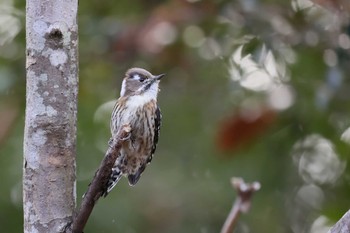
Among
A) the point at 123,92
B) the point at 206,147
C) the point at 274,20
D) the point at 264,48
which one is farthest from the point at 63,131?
the point at 206,147

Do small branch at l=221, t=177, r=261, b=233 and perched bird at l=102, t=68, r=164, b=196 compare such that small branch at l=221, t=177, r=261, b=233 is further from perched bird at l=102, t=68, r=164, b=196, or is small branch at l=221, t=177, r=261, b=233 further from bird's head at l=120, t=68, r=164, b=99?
bird's head at l=120, t=68, r=164, b=99

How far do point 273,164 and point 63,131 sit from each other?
11.0 feet

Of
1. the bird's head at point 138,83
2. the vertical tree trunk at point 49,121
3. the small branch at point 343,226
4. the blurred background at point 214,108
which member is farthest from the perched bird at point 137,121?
the small branch at point 343,226

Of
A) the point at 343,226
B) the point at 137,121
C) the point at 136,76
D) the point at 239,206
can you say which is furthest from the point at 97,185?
the point at 136,76

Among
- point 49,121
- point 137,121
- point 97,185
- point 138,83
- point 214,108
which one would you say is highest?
point 49,121

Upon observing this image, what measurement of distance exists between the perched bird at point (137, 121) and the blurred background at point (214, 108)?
0.85 meters

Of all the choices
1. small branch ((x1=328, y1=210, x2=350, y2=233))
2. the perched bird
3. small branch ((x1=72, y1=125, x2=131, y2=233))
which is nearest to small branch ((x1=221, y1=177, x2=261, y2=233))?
small branch ((x1=328, y1=210, x2=350, y2=233))

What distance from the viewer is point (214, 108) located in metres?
6.64

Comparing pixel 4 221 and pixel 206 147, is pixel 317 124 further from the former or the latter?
pixel 4 221

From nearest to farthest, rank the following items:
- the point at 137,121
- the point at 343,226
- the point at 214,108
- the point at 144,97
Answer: the point at 343,226 < the point at 137,121 < the point at 144,97 < the point at 214,108

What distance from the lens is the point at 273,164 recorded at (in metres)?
6.70

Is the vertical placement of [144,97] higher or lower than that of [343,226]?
lower

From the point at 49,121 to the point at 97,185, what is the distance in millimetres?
268

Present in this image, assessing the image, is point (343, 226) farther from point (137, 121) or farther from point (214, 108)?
point (214, 108)
